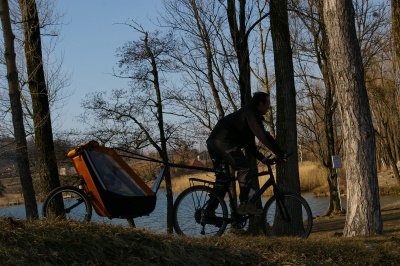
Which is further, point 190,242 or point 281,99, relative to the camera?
point 281,99

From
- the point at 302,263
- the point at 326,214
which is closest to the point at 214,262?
the point at 302,263

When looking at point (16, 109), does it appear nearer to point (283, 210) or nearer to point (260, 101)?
point (260, 101)

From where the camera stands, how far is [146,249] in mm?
5066

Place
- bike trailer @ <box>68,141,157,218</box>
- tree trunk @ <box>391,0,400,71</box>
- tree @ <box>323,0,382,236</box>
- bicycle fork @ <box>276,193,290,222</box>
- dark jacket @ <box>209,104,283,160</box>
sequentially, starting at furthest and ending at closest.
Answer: tree trunk @ <box>391,0,400,71</box> → tree @ <box>323,0,382,236</box> → bicycle fork @ <box>276,193,290,222</box> → dark jacket @ <box>209,104,283,160</box> → bike trailer @ <box>68,141,157,218</box>

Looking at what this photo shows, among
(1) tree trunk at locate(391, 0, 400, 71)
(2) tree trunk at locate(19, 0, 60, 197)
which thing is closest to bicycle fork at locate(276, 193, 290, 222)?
(2) tree trunk at locate(19, 0, 60, 197)

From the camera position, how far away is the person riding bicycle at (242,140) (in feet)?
22.7

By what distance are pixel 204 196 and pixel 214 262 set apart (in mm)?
1997

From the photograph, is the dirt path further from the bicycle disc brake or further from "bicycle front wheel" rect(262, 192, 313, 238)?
the bicycle disc brake

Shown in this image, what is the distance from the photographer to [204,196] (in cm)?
719

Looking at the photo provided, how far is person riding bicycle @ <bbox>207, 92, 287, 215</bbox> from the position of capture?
6910 mm

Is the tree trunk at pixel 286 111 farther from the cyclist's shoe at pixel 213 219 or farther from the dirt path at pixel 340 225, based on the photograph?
the dirt path at pixel 340 225

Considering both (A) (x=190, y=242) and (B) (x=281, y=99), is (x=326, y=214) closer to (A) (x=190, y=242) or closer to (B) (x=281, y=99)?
(B) (x=281, y=99)

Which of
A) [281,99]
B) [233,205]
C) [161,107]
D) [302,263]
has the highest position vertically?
[161,107]

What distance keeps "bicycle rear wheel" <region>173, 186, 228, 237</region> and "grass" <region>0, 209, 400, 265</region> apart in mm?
799
